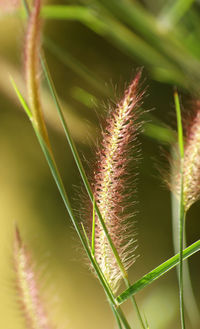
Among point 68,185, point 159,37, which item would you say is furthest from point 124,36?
point 68,185

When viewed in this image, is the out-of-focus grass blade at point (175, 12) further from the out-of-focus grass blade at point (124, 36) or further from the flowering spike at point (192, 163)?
the flowering spike at point (192, 163)

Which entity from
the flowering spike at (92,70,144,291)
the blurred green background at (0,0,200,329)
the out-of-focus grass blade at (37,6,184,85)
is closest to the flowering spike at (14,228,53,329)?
the flowering spike at (92,70,144,291)

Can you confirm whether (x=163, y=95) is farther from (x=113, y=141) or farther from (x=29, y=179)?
(x=113, y=141)

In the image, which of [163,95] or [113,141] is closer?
[113,141]

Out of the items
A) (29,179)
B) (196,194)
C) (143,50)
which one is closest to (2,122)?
(29,179)

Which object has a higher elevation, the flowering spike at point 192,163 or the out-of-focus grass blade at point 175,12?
the out-of-focus grass blade at point 175,12

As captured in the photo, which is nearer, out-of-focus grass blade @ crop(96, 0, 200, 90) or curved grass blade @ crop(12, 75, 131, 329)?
curved grass blade @ crop(12, 75, 131, 329)

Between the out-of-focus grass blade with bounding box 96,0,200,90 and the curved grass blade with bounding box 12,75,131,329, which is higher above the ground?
the out-of-focus grass blade with bounding box 96,0,200,90

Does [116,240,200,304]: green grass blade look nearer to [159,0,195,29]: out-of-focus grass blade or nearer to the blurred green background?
[159,0,195,29]: out-of-focus grass blade

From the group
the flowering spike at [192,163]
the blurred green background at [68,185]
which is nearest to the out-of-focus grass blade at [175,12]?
the blurred green background at [68,185]
